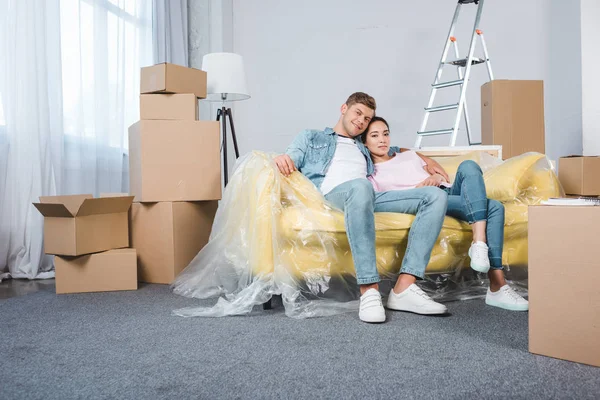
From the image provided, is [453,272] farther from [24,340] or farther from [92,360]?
[24,340]

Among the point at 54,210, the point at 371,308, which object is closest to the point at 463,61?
the point at 371,308

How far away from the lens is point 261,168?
6.47ft

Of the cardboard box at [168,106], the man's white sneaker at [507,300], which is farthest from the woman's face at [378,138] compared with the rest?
the cardboard box at [168,106]

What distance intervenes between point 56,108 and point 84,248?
900 mm

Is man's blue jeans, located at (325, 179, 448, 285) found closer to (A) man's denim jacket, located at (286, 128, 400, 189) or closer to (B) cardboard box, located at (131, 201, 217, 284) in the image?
(A) man's denim jacket, located at (286, 128, 400, 189)

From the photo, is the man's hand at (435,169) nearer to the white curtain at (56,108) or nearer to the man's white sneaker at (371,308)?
the man's white sneaker at (371,308)

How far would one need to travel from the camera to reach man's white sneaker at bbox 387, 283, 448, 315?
1.76 m

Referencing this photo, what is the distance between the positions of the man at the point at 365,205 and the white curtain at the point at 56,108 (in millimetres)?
1352

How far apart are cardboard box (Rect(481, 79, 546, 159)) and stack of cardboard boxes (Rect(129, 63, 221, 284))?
157cm

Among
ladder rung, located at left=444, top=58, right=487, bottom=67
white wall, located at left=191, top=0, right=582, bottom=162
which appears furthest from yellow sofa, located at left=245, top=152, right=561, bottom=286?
white wall, located at left=191, top=0, right=582, bottom=162

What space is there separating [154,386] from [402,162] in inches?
59.4

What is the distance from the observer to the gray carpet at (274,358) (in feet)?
3.68

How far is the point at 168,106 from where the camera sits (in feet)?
8.45

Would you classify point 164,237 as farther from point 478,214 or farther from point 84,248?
point 478,214
